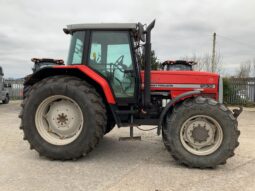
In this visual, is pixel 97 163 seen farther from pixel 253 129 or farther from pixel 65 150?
pixel 253 129

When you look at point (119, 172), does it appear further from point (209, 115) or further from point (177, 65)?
point (177, 65)

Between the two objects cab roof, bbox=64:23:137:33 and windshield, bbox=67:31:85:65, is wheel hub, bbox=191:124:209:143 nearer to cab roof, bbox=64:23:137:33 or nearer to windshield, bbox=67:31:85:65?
cab roof, bbox=64:23:137:33

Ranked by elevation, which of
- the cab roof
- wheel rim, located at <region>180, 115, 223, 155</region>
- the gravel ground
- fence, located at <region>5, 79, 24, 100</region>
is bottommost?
the gravel ground

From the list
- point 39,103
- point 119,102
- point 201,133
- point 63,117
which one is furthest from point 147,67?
point 39,103

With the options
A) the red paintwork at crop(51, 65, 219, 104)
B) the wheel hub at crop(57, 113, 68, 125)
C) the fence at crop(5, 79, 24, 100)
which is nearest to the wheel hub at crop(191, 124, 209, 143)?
the red paintwork at crop(51, 65, 219, 104)

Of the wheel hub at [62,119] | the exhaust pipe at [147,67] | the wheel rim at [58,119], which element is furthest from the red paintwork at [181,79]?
the wheel hub at [62,119]

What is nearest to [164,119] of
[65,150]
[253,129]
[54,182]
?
[65,150]

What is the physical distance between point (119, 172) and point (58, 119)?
1576 mm

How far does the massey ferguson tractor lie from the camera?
6090 mm

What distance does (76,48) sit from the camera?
Answer: 262 inches

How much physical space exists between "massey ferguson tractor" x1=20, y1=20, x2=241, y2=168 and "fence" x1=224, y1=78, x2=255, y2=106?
16.2m

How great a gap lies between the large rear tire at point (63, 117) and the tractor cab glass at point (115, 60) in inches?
15.6

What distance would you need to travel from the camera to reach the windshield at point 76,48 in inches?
259

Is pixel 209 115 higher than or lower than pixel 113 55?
lower
